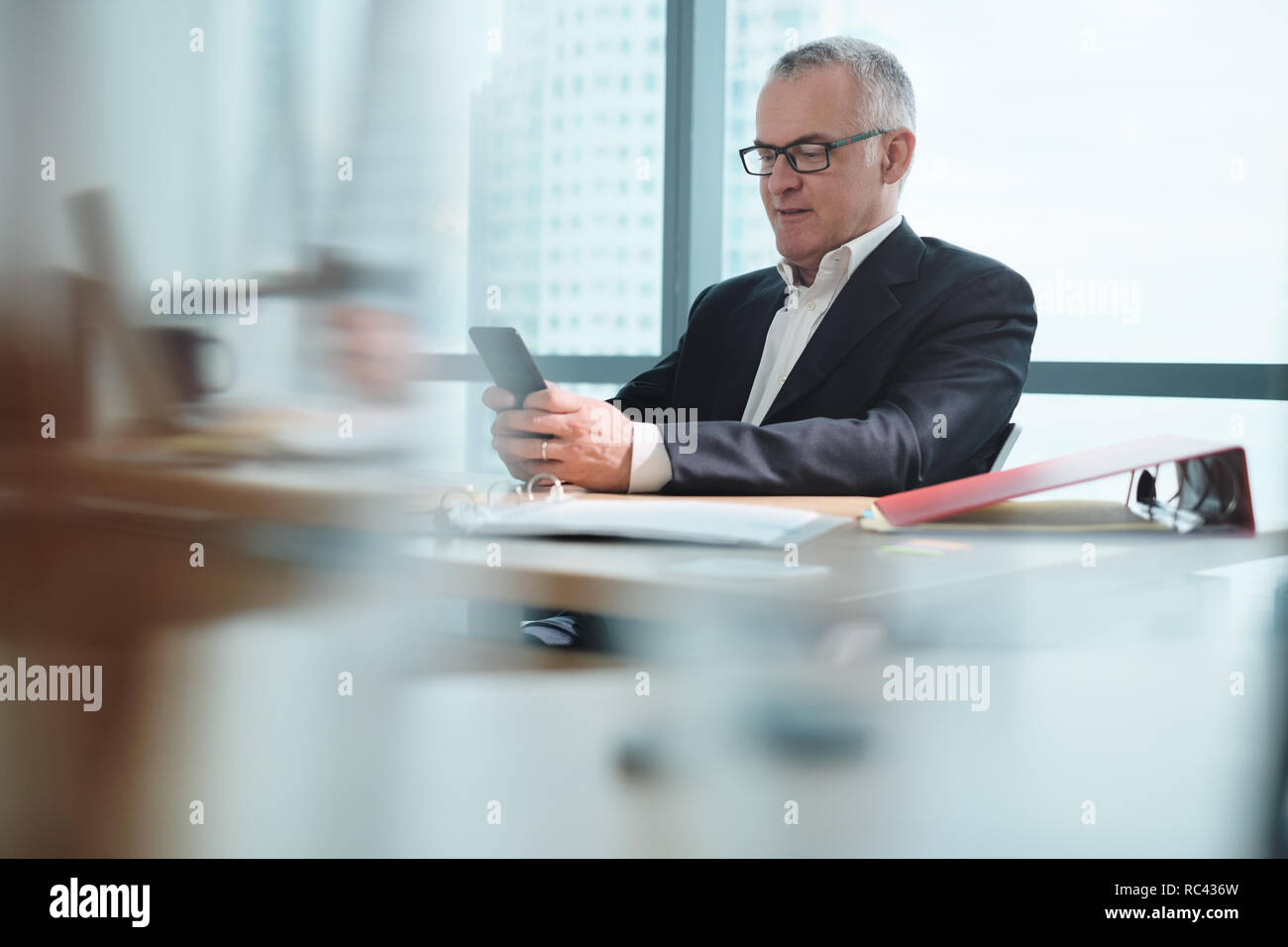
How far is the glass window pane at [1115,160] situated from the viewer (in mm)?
2520

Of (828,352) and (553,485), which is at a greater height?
(828,352)

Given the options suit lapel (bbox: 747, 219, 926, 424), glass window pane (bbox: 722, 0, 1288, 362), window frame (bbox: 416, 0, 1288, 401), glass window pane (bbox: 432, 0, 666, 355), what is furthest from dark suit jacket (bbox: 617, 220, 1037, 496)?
glass window pane (bbox: 432, 0, 666, 355)

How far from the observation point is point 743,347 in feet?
5.82

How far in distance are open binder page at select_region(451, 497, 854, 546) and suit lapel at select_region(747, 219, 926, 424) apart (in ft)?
2.10

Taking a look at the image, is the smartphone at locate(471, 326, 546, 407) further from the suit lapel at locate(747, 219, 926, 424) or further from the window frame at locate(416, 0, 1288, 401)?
the window frame at locate(416, 0, 1288, 401)

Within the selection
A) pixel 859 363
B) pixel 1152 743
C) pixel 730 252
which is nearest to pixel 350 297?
pixel 1152 743

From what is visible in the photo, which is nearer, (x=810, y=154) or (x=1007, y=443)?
(x=1007, y=443)

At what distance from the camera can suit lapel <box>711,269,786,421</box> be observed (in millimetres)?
1738

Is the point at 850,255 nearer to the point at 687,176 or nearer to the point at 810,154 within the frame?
the point at 810,154

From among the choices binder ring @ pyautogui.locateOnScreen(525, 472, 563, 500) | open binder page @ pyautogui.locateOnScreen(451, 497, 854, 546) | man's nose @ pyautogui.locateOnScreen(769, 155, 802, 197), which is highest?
man's nose @ pyautogui.locateOnScreen(769, 155, 802, 197)

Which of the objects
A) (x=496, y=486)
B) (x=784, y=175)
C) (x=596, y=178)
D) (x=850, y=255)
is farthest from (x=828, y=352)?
(x=596, y=178)

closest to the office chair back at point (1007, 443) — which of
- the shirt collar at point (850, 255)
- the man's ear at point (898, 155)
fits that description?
Result: the shirt collar at point (850, 255)

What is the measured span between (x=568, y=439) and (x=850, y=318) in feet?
2.13

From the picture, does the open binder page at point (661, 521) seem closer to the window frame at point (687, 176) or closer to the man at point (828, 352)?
the man at point (828, 352)
